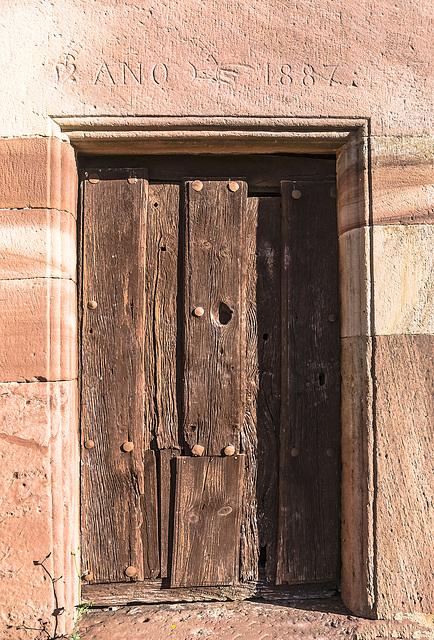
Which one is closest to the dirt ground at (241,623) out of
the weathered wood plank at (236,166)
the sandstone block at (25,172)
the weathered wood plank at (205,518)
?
the weathered wood plank at (205,518)

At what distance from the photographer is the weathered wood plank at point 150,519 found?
6.25 feet

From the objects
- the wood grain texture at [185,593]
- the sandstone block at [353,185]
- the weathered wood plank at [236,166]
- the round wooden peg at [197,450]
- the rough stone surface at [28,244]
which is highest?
the weathered wood plank at [236,166]

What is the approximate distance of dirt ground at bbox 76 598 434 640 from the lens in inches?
66.8

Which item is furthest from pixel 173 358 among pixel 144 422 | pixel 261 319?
pixel 261 319

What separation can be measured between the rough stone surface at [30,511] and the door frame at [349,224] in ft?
3.52

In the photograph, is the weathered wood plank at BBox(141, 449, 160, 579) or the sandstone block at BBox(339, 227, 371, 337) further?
the weathered wood plank at BBox(141, 449, 160, 579)

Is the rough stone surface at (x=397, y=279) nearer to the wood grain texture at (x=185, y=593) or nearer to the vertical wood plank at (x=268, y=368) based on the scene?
the vertical wood plank at (x=268, y=368)

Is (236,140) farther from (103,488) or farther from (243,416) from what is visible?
(103,488)

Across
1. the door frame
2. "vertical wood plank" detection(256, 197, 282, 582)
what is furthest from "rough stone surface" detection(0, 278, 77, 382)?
"vertical wood plank" detection(256, 197, 282, 582)

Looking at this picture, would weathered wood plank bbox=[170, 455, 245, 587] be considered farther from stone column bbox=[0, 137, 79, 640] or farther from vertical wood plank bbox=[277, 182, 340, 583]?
stone column bbox=[0, 137, 79, 640]

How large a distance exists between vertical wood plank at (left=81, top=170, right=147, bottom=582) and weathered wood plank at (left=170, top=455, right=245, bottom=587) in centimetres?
18

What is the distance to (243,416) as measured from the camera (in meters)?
1.90

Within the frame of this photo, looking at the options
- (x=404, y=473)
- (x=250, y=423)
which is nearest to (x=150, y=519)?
(x=250, y=423)

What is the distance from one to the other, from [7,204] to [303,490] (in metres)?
1.71
